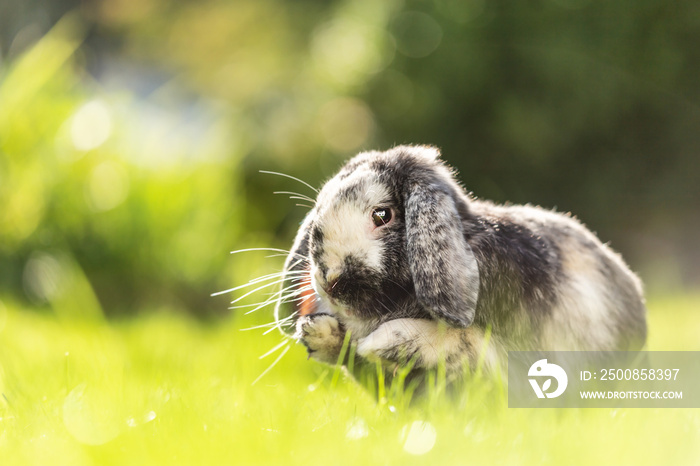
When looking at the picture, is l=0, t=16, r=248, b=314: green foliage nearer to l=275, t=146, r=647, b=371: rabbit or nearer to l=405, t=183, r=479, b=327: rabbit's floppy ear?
l=275, t=146, r=647, b=371: rabbit

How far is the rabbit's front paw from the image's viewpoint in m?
2.12

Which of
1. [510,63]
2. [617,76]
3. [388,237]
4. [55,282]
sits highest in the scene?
[617,76]

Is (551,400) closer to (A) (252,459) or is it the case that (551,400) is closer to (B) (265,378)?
(A) (252,459)

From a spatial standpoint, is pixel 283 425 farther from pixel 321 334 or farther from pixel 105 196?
pixel 105 196

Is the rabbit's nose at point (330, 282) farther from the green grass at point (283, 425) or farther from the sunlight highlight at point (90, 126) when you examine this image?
the sunlight highlight at point (90, 126)

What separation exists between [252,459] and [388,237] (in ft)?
2.67

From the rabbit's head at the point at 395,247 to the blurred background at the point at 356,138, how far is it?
3.33 m

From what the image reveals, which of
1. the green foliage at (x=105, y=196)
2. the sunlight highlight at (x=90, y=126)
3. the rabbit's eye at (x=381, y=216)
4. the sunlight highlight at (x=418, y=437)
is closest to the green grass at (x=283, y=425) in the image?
the sunlight highlight at (x=418, y=437)

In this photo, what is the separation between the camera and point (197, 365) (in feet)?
10.9

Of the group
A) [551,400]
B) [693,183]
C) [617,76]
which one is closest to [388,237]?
[551,400]

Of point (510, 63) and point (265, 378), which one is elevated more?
point (510, 63)

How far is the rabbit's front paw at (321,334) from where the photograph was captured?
6.94 feet
